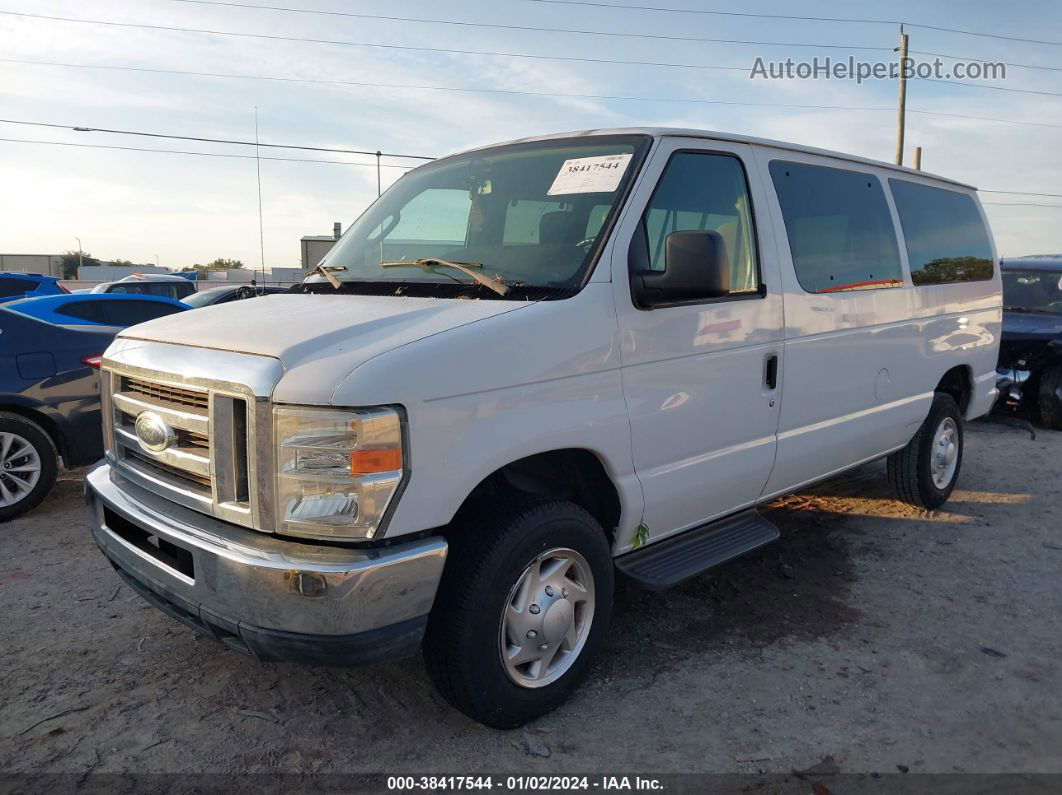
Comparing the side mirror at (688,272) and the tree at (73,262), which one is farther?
the tree at (73,262)

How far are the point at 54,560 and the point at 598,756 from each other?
3.61 metres

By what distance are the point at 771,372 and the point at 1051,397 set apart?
6.70 meters

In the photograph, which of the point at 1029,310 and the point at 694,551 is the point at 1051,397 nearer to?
the point at 1029,310

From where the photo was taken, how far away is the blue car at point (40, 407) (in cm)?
538

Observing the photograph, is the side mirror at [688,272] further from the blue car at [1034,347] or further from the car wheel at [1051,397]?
the car wheel at [1051,397]

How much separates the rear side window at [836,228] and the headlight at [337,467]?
248 cm


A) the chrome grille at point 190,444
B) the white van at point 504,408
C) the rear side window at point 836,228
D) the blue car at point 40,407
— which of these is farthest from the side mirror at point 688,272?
the blue car at point 40,407

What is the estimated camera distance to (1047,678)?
134 inches

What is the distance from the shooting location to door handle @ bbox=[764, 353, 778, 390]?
3748 mm

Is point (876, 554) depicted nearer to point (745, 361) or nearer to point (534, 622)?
point (745, 361)

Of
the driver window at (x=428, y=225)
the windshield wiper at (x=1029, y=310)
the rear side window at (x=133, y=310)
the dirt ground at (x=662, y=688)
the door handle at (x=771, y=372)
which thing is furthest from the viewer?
the windshield wiper at (x=1029, y=310)

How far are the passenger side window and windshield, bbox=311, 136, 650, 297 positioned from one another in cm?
20

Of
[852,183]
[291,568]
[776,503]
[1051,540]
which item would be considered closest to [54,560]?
[291,568]

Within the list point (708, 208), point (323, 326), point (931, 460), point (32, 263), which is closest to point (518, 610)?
point (323, 326)
